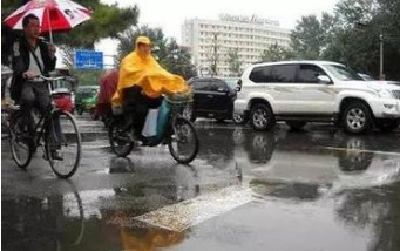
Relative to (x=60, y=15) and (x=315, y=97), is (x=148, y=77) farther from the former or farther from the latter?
(x=315, y=97)

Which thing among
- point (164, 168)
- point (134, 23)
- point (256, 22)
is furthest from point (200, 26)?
point (164, 168)

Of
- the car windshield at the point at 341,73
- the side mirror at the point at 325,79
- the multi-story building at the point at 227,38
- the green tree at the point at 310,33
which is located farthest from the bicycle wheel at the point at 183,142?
the green tree at the point at 310,33

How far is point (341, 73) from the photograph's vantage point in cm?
1491

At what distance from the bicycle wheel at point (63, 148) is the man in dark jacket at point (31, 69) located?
64mm

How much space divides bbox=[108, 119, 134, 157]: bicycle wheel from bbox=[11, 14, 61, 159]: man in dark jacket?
1.77 m

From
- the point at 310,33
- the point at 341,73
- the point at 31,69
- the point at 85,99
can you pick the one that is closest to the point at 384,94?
the point at 341,73

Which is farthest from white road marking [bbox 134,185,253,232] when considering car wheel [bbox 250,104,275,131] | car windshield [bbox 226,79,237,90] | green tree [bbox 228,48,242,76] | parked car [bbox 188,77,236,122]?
green tree [bbox 228,48,242,76]

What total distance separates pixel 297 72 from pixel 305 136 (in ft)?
6.46

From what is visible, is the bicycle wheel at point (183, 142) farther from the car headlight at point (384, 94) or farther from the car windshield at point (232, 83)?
the car windshield at point (232, 83)

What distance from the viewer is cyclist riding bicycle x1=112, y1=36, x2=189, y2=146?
8.70 meters

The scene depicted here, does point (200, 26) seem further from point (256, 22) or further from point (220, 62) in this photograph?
point (256, 22)

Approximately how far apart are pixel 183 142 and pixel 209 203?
2.86 m

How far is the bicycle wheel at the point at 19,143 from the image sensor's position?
26.4ft

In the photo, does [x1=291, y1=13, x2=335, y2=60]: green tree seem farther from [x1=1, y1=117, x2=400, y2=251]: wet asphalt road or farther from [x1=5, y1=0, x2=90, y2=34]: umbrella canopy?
[x1=1, y1=117, x2=400, y2=251]: wet asphalt road
